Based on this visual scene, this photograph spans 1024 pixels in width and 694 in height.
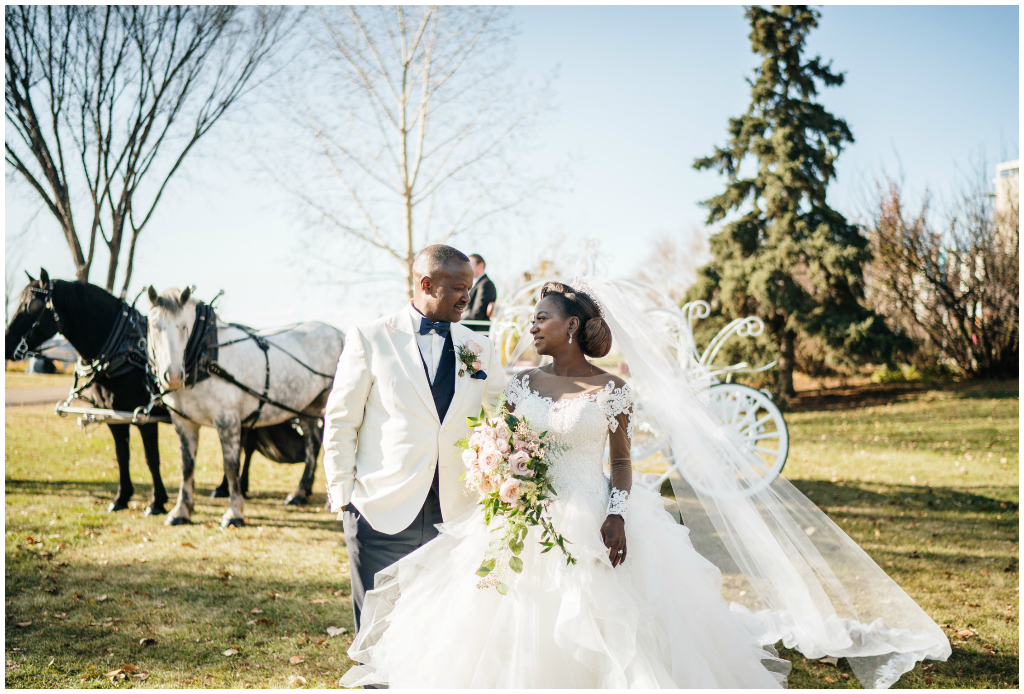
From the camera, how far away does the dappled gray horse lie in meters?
6.12

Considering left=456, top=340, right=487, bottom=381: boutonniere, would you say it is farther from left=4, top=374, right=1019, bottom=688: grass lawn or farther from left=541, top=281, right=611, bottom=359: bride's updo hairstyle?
left=4, top=374, right=1019, bottom=688: grass lawn

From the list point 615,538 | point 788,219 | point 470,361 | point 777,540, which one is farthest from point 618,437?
point 788,219

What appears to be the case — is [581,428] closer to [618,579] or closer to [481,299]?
[618,579]

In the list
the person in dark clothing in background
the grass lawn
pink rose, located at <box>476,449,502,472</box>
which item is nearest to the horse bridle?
the grass lawn

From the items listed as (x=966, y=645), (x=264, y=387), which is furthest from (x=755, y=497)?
(x=264, y=387)

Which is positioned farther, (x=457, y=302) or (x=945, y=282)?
(x=945, y=282)

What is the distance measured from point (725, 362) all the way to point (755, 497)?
15.4 m

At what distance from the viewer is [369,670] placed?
298cm

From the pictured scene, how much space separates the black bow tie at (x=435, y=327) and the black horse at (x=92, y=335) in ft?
16.5

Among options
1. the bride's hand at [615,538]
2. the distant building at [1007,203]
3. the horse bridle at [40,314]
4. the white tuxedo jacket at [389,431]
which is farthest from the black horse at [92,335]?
the distant building at [1007,203]

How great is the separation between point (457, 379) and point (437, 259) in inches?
22.5

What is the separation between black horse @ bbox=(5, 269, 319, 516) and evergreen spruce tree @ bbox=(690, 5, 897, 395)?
15.1m

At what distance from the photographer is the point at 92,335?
21.6 ft

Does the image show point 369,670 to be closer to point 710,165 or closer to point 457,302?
point 457,302
